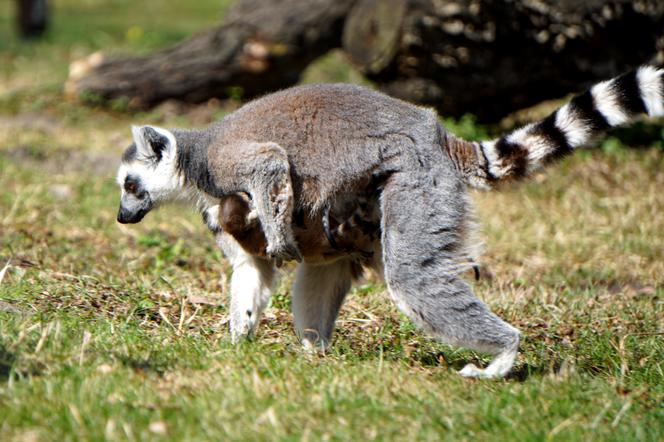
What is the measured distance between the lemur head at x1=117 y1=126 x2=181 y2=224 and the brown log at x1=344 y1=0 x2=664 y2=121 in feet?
15.5

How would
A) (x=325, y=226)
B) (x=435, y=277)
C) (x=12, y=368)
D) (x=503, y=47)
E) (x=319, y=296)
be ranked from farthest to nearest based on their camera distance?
(x=503, y=47)
(x=319, y=296)
(x=325, y=226)
(x=435, y=277)
(x=12, y=368)

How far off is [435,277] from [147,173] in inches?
74.3

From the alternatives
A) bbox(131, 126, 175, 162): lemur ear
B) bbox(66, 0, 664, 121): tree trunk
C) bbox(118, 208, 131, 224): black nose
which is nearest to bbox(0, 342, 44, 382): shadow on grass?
bbox(118, 208, 131, 224): black nose

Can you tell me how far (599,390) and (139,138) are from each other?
2.88 meters

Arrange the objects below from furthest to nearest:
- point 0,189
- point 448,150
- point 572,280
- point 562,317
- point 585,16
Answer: point 585,16 < point 0,189 < point 572,280 < point 562,317 < point 448,150

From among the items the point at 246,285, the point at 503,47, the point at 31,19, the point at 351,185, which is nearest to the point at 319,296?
the point at 246,285

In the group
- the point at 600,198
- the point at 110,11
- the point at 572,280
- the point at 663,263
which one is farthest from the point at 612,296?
the point at 110,11

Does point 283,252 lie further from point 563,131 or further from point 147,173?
point 563,131

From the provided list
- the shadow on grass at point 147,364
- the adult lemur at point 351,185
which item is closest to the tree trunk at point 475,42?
the adult lemur at point 351,185

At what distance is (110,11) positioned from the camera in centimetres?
2533

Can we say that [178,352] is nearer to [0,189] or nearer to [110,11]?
[0,189]

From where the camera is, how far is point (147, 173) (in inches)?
207

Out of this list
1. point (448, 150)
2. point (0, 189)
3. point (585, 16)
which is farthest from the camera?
point (585, 16)

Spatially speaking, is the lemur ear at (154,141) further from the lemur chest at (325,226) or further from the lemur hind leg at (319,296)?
the lemur hind leg at (319,296)
